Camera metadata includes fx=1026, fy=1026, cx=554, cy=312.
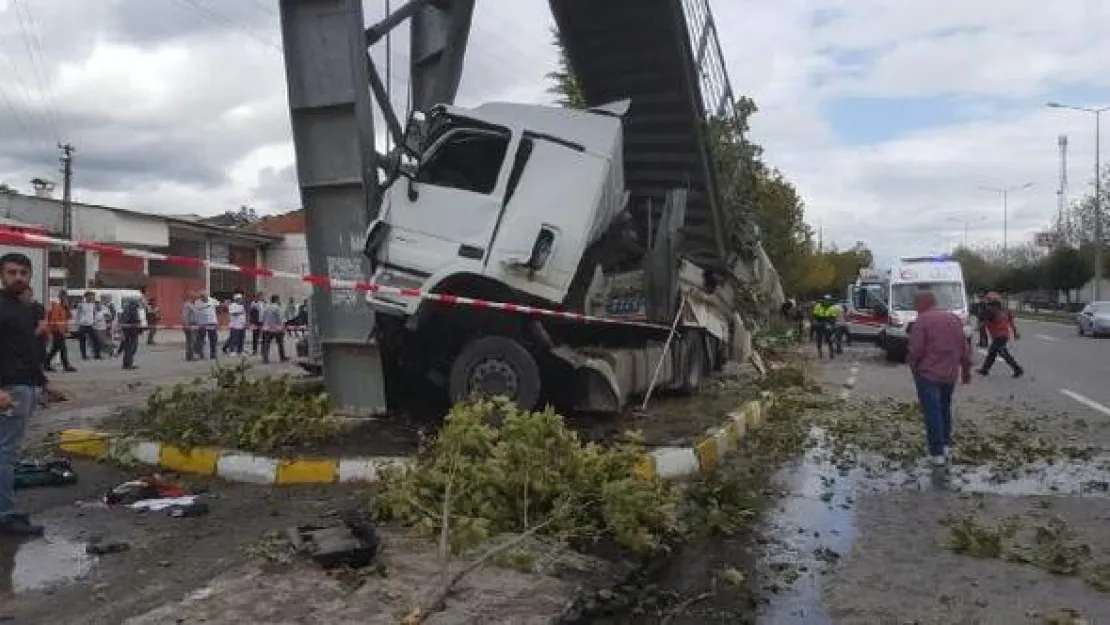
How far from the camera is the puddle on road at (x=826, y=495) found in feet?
16.2

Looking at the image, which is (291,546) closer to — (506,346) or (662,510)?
(662,510)

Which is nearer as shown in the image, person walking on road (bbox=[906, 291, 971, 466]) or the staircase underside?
person walking on road (bbox=[906, 291, 971, 466])

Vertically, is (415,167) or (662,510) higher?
(415,167)

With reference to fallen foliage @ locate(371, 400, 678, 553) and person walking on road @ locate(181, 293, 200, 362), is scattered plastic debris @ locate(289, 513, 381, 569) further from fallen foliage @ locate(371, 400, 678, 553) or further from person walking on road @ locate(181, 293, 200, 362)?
person walking on road @ locate(181, 293, 200, 362)

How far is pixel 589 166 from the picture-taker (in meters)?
9.00

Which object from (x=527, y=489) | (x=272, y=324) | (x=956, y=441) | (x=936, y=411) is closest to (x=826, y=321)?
(x=272, y=324)

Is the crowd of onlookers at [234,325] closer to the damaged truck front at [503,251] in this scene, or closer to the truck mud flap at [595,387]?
the damaged truck front at [503,251]

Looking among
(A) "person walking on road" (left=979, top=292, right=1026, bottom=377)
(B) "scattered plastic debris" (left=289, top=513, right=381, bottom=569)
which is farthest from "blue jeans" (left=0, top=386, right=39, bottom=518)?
(A) "person walking on road" (left=979, top=292, right=1026, bottom=377)

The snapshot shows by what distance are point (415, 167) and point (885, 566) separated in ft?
16.8

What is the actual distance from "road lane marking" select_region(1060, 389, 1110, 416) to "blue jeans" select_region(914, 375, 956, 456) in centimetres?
463

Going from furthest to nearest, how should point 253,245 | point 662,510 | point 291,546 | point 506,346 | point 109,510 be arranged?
Result: 1. point 253,245
2. point 506,346
3. point 109,510
4. point 662,510
5. point 291,546

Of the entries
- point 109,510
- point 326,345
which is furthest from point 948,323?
point 109,510

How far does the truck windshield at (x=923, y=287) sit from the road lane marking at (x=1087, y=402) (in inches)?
306

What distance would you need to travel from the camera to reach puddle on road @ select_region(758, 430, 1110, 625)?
495 cm
